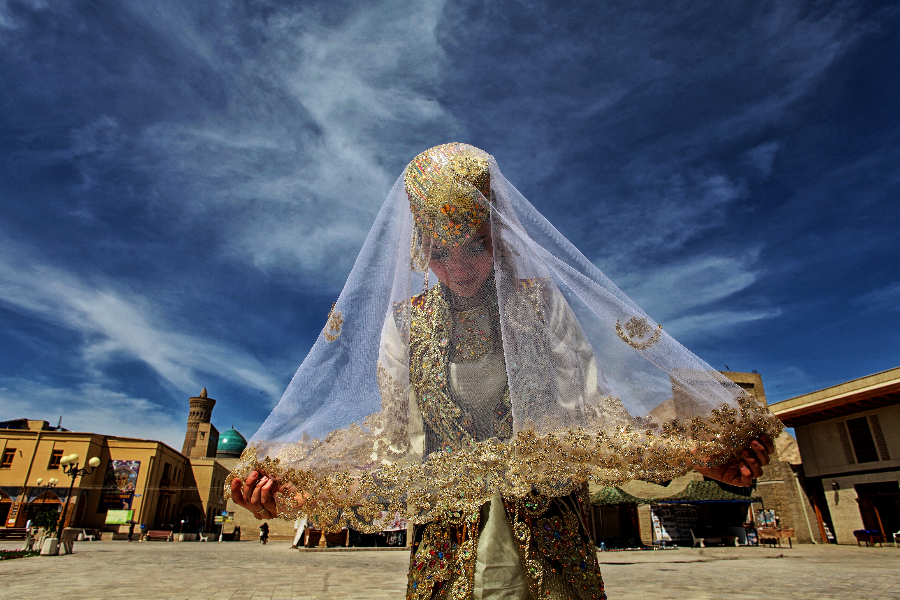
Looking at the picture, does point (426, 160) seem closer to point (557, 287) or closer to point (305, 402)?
point (557, 287)

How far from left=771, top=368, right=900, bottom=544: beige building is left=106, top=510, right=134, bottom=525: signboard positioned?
34.4 m

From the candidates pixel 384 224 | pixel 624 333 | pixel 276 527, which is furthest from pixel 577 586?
pixel 276 527

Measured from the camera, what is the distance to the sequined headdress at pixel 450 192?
1.69 meters

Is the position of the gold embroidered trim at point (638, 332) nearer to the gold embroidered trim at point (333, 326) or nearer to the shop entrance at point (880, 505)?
the gold embroidered trim at point (333, 326)

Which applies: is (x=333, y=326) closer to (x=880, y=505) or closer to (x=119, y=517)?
(x=880, y=505)

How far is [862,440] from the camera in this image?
52.0ft

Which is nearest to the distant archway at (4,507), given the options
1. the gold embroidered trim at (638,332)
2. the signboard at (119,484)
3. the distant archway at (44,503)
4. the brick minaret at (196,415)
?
the distant archway at (44,503)

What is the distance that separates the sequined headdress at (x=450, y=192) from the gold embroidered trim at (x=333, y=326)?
1.40 feet

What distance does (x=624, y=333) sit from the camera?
4.89ft

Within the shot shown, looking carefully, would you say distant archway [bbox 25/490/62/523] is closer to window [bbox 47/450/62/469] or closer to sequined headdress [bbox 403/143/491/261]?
window [bbox 47/450/62/469]

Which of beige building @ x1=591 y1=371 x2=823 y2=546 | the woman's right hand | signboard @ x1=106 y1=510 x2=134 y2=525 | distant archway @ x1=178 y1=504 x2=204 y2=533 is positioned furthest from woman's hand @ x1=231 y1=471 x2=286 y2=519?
distant archway @ x1=178 y1=504 x2=204 y2=533

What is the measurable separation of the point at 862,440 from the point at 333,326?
65.9ft

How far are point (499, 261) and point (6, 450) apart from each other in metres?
38.8

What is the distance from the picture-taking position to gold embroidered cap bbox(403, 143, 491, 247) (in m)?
1.69
